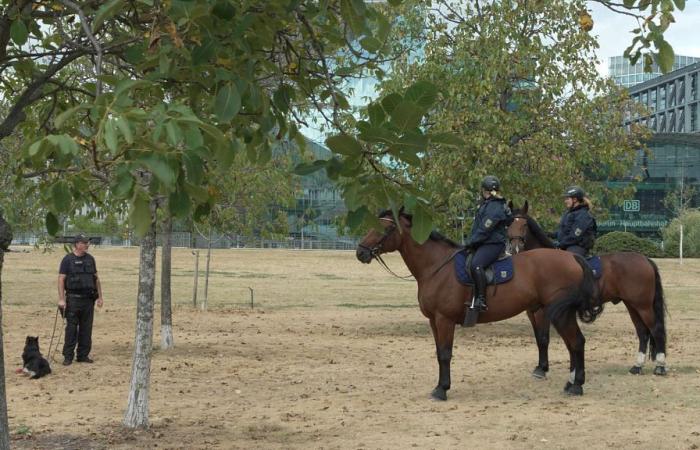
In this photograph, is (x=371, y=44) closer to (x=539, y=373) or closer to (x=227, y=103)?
(x=227, y=103)

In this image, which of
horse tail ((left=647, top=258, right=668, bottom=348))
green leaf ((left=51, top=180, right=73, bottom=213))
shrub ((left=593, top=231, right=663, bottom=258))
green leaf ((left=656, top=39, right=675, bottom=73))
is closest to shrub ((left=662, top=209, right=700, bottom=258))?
shrub ((left=593, top=231, right=663, bottom=258))

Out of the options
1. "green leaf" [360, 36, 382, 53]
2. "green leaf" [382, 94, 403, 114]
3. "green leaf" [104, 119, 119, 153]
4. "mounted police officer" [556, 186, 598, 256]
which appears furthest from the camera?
"mounted police officer" [556, 186, 598, 256]

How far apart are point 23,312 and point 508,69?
14458 mm

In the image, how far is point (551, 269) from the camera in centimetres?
1139

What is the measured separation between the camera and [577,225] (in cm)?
1318

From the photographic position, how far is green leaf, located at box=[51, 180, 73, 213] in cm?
351

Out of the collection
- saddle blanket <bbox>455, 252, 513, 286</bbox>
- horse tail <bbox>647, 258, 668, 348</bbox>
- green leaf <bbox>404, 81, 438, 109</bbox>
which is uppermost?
green leaf <bbox>404, 81, 438, 109</bbox>

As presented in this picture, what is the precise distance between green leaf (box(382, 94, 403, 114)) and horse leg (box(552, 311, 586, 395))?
8.50m

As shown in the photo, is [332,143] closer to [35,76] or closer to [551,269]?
[35,76]

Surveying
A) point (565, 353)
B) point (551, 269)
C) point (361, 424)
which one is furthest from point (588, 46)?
point (361, 424)

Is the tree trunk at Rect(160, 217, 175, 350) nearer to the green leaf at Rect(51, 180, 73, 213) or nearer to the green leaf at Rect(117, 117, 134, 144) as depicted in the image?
the green leaf at Rect(51, 180, 73, 213)

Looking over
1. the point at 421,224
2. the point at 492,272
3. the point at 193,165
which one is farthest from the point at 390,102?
the point at 492,272

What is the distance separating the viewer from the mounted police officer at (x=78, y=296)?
1372 cm

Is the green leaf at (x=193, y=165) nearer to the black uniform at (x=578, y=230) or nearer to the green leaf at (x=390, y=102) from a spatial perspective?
the green leaf at (x=390, y=102)
